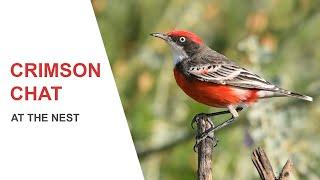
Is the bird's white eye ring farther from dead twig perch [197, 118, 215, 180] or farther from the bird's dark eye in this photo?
dead twig perch [197, 118, 215, 180]

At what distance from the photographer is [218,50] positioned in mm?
4828

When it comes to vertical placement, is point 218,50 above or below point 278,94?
above

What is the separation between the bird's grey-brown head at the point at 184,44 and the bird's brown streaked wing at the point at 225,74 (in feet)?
0.27

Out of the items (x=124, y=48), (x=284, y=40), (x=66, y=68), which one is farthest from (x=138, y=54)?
(x=284, y=40)

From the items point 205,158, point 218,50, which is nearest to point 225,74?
point 205,158

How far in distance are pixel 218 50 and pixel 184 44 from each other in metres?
1.15

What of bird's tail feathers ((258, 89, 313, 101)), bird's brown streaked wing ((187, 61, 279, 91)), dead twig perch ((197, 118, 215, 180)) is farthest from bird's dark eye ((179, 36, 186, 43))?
dead twig perch ((197, 118, 215, 180))

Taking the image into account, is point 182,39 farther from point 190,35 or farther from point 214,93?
point 214,93

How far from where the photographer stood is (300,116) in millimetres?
4527

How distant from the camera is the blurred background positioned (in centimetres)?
453

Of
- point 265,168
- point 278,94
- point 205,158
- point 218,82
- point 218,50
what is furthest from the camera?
point 218,50

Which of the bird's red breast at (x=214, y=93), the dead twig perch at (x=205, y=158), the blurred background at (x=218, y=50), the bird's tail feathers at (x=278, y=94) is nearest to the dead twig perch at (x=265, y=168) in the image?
the dead twig perch at (x=205, y=158)

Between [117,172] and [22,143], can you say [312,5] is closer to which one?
[117,172]

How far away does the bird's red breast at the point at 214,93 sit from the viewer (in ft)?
11.6
